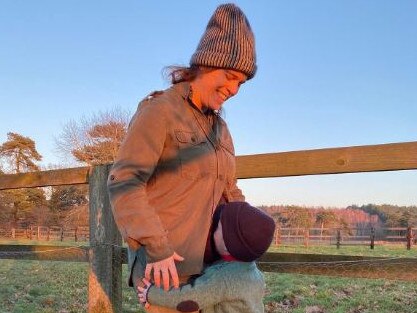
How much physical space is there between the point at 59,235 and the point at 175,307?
31.8 meters

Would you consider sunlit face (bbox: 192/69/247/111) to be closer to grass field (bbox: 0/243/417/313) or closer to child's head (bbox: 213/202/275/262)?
child's head (bbox: 213/202/275/262)

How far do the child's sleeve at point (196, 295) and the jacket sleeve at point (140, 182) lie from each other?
0.47 feet

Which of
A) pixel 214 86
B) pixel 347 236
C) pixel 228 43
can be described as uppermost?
pixel 228 43

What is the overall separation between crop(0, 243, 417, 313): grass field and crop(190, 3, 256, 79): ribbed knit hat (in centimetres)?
344

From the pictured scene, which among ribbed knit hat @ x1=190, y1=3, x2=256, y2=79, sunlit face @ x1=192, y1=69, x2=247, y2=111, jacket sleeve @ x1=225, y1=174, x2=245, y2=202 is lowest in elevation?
jacket sleeve @ x1=225, y1=174, x2=245, y2=202

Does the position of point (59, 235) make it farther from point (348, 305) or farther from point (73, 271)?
point (348, 305)

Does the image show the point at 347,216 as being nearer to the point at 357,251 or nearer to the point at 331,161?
the point at 357,251

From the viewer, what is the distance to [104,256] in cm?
298

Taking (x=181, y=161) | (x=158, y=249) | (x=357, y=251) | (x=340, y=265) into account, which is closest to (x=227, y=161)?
(x=181, y=161)

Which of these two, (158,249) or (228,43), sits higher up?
(228,43)

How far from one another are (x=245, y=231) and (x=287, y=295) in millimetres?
4676

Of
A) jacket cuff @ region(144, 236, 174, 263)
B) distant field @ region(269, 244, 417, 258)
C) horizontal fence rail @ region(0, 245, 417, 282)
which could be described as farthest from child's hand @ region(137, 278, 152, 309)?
distant field @ region(269, 244, 417, 258)

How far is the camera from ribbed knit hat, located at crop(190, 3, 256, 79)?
1.63m

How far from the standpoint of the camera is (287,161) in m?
2.49
